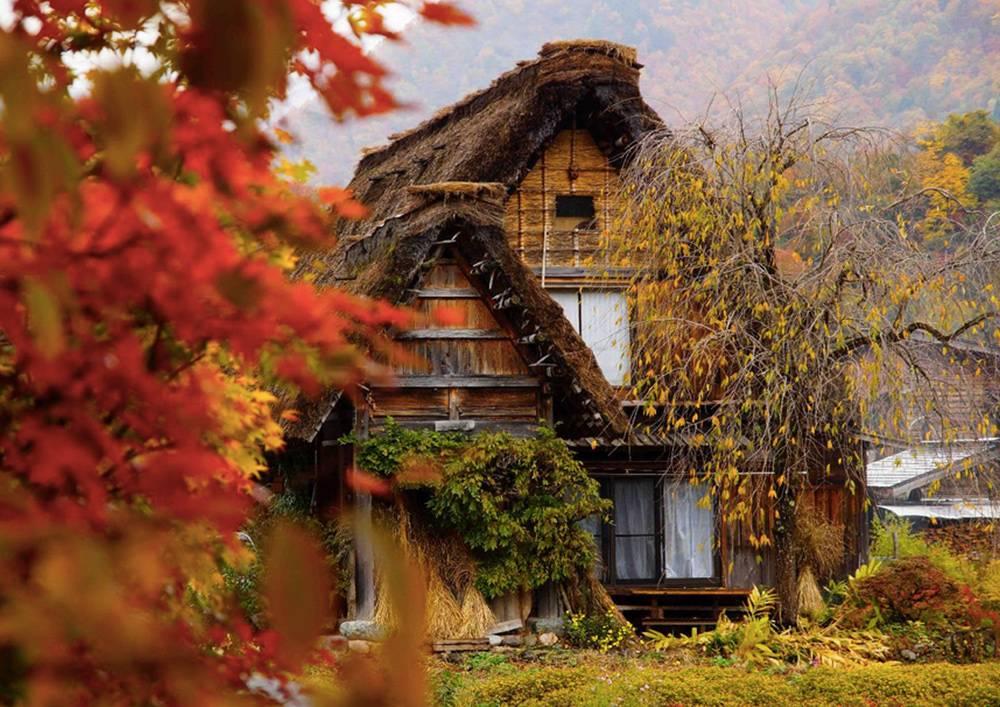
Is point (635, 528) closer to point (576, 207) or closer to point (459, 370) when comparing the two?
point (576, 207)

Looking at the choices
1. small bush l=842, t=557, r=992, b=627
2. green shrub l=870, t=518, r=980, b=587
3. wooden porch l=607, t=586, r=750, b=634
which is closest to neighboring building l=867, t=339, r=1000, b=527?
small bush l=842, t=557, r=992, b=627

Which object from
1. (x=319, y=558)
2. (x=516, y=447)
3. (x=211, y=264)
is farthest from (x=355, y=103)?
(x=516, y=447)

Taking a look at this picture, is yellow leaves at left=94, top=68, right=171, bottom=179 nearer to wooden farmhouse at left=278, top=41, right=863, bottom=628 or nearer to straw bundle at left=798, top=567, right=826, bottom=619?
wooden farmhouse at left=278, top=41, right=863, bottom=628

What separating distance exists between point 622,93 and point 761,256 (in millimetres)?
3437

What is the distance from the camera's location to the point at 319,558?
1041mm

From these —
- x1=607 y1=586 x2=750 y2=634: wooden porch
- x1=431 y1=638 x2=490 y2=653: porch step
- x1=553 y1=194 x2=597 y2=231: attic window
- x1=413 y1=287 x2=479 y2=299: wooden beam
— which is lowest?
x1=431 y1=638 x2=490 y2=653: porch step

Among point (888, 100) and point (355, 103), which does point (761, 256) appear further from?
point (888, 100)

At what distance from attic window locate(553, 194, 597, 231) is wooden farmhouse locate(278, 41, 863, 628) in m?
0.02

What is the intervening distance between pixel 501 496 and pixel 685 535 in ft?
14.8

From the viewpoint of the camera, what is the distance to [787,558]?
12805 millimetres

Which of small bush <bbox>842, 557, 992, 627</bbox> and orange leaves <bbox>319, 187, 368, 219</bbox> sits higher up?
orange leaves <bbox>319, 187, 368, 219</bbox>

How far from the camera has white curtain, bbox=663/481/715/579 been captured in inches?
590

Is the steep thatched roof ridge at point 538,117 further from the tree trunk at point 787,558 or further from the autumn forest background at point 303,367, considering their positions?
the tree trunk at point 787,558

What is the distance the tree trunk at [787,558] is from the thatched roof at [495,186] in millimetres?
2067
